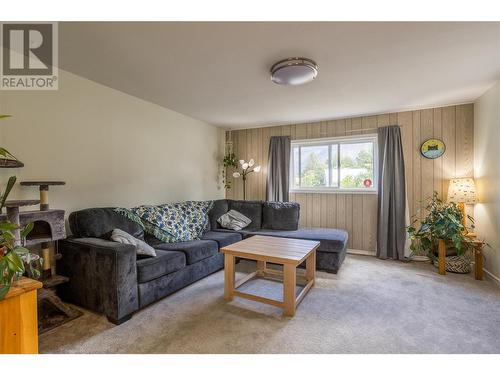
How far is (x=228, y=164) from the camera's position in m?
4.80

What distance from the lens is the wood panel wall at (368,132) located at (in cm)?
347

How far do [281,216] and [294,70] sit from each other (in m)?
2.31

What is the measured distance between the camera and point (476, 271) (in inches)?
115

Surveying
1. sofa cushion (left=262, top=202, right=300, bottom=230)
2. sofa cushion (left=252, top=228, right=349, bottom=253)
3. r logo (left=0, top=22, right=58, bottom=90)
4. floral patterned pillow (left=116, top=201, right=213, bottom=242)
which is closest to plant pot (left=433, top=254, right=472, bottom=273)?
sofa cushion (left=252, top=228, right=349, bottom=253)

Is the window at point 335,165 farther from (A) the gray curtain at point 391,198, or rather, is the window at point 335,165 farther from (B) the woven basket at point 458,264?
(B) the woven basket at point 458,264

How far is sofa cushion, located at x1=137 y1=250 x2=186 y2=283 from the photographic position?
2160mm

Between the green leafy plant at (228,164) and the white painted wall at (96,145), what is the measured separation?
32.3 inches

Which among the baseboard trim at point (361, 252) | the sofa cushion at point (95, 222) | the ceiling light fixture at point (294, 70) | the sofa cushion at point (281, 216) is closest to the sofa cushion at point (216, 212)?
the sofa cushion at point (281, 216)

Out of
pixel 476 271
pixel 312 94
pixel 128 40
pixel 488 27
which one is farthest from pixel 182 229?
pixel 476 271

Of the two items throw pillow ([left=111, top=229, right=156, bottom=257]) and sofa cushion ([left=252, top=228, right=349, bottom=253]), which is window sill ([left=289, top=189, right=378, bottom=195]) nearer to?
sofa cushion ([left=252, top=228, right=349, bottom=253])

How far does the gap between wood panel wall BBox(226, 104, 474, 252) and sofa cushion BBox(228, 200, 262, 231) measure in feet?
2.33

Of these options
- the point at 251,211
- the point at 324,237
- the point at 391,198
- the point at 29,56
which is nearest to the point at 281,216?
the point at 251,211
